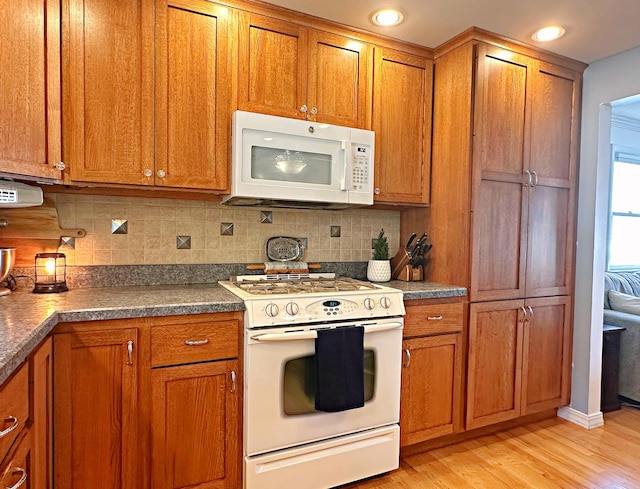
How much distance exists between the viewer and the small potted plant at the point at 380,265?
2.60 m

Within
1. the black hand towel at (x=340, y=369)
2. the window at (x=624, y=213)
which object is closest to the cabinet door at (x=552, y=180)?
the black hand towel at (x=340, y=369)

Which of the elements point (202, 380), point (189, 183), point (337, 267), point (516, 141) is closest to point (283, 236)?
point (337, 267)

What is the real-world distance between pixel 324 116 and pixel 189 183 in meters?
0.83

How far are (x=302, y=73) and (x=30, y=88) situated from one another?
48.9 inches

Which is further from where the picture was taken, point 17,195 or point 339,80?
point 339,80

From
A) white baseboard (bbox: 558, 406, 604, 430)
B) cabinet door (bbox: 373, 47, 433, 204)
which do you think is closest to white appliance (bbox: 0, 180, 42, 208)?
cabinet door (bbox: 373, 47, 433, 204)

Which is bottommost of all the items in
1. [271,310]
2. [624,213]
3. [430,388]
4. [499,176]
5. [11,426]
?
[430,388]

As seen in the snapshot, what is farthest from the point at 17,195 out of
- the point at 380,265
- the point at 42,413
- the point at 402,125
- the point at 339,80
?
the point at 402,125

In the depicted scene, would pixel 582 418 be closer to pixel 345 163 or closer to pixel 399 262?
pixel 399 262

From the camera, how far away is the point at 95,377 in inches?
62.8

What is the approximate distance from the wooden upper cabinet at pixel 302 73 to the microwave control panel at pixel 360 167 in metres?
0.17

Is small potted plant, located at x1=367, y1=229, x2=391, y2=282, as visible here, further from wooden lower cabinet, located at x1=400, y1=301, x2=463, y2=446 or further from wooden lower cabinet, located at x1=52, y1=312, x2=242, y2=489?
wooden lower cabinet, located at x1=52, y1=312, x2=242, y2=489

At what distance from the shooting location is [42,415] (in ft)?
4.59

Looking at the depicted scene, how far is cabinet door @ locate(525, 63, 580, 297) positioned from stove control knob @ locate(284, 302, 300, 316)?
1582 mm
